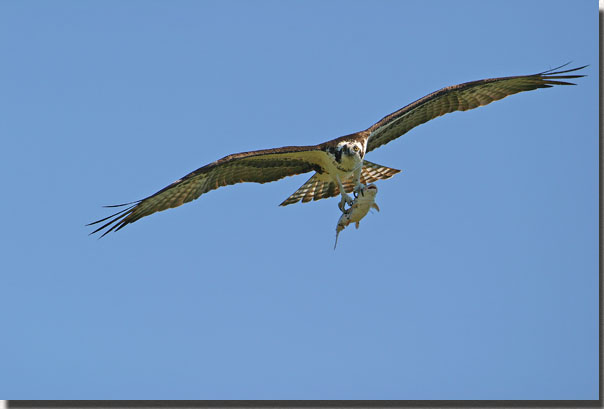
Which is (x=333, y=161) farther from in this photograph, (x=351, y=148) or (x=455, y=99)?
(x=455, y=99)

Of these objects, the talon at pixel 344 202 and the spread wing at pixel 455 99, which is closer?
the talon at pixel 344 202

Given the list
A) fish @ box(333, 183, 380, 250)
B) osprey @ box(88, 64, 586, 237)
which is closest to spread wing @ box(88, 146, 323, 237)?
osprey @ box(88, 64, 586, 237)

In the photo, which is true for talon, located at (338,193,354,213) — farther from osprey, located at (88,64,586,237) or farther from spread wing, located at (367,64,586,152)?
spread wing, located at (367,64,586,152)

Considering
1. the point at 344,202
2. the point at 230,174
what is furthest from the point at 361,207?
the point at 230,174

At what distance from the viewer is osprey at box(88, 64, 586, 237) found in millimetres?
12258

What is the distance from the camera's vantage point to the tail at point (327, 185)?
13617 millimetres

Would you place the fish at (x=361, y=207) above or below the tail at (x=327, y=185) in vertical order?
below

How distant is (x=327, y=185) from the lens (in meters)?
13.6

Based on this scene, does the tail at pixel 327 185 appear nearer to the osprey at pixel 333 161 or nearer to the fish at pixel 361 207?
the osprey at pixel 333 161

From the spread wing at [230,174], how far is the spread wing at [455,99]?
3.99 feet

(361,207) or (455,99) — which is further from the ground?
(455,99)

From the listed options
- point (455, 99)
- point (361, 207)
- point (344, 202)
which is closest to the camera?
point (361, 207)

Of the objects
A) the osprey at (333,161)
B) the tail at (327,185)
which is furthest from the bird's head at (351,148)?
the tail at (327,185)

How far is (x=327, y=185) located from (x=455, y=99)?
251cm
